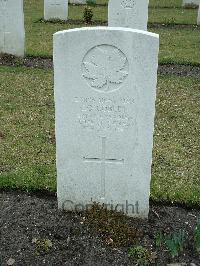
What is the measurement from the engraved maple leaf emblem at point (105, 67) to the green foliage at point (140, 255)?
1300mm

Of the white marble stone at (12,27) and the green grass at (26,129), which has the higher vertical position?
the white marble stone at (12,27)

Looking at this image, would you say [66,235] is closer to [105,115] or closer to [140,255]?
[140,255]

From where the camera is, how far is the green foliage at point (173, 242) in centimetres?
361

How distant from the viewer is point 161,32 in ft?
44.8

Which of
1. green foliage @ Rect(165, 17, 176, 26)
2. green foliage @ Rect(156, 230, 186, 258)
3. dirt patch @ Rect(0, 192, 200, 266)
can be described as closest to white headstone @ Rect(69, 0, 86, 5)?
green foliage @ Rect(165, 17, 176, 26)

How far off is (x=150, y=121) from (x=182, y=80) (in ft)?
17.4

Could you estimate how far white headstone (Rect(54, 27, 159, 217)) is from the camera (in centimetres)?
372

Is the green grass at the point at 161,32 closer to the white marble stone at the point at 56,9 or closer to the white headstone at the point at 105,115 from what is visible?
the white marble stone at the point at 56,9

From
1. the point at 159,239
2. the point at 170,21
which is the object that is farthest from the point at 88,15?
the point at 159,239

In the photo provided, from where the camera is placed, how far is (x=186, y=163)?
566 cm

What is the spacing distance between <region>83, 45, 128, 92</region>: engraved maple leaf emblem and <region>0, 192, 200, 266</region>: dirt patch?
3.99 ft

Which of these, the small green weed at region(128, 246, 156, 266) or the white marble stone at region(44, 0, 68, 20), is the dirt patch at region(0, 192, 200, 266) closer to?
the small green weed at region(128, 246, 156, 266)

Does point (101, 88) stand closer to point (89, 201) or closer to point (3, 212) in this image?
point (89, 201)

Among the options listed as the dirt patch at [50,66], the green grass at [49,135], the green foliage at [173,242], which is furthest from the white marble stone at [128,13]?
the green foliage at [173,242]
